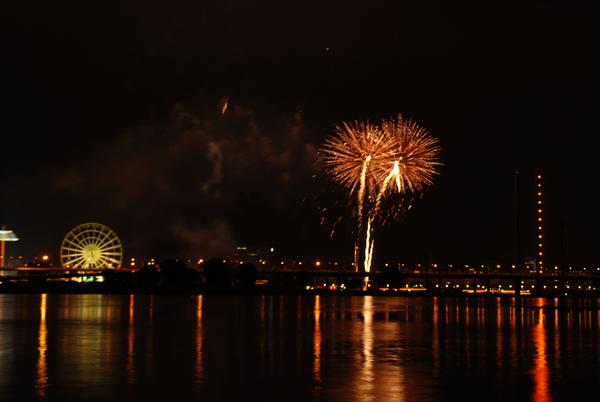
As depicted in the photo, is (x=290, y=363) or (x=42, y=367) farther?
(x=290, y=363)

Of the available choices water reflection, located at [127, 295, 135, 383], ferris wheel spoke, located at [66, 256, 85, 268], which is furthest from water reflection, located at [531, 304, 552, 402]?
ferris wheel spoke, located at [66, 256, 85, 268]

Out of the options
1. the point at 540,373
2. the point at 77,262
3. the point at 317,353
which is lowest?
the point at 540,373

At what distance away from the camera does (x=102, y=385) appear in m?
25.5

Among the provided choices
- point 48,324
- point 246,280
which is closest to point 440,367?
point 48,324

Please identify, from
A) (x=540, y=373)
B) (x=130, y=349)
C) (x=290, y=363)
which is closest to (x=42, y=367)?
(x=130, y=349)

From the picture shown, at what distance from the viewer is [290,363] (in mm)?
32062

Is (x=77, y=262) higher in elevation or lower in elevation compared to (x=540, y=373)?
higher

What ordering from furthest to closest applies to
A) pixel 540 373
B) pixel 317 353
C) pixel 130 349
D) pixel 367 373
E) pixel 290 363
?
pixel 130 349, pixel 317 353, pixel 290 363, pixel 540 373, pixel 367 373

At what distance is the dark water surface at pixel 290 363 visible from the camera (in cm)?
2469

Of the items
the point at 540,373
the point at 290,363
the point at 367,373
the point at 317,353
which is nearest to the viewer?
the point at 367,373

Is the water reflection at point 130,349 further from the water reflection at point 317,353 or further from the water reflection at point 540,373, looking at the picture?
the water reflection at point 540,373

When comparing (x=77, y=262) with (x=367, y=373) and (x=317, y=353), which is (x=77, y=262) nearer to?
(x=317, y=353)

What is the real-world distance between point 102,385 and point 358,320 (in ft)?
126

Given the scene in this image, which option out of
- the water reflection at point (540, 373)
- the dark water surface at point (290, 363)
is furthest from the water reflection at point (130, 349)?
the water reflection at point (540, 373)
